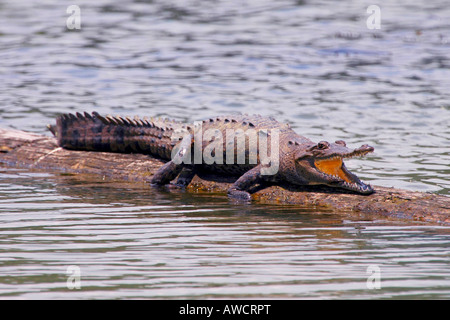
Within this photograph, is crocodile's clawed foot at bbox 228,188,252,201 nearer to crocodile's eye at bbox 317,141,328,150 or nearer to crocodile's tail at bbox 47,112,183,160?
crocodile's eye at bbox 317,141,328,150

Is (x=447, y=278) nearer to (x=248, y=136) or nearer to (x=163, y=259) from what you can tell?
(x=163, y=259)

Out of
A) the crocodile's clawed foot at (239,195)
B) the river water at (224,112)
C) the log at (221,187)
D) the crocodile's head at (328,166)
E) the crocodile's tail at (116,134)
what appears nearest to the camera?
the river water at (224,112)

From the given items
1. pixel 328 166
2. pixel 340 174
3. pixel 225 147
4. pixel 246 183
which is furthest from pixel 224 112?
pixel 340 174

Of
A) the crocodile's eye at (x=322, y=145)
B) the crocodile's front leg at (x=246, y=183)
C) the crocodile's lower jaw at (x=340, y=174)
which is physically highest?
the crocodile's eye at (x=322, y=145)

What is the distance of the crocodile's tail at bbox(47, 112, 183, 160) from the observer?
8.70m

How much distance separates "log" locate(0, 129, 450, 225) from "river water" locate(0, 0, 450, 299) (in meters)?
0.18

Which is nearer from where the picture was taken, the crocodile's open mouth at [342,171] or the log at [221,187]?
the log at [221,187]

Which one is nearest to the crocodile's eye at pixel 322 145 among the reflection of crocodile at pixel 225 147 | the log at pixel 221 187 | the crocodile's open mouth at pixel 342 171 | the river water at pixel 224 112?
the reflection of crocodile at pixel 225 147

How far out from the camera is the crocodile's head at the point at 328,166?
23.4ft

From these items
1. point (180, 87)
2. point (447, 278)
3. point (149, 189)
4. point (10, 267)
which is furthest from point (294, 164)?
point (180, 87)

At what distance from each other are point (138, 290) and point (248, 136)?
330 cm

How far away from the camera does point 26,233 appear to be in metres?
6.39

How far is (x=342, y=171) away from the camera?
7293 mm

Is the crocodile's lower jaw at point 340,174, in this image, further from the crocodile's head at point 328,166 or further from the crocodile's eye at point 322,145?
the crocodile's eye at point 322,145
